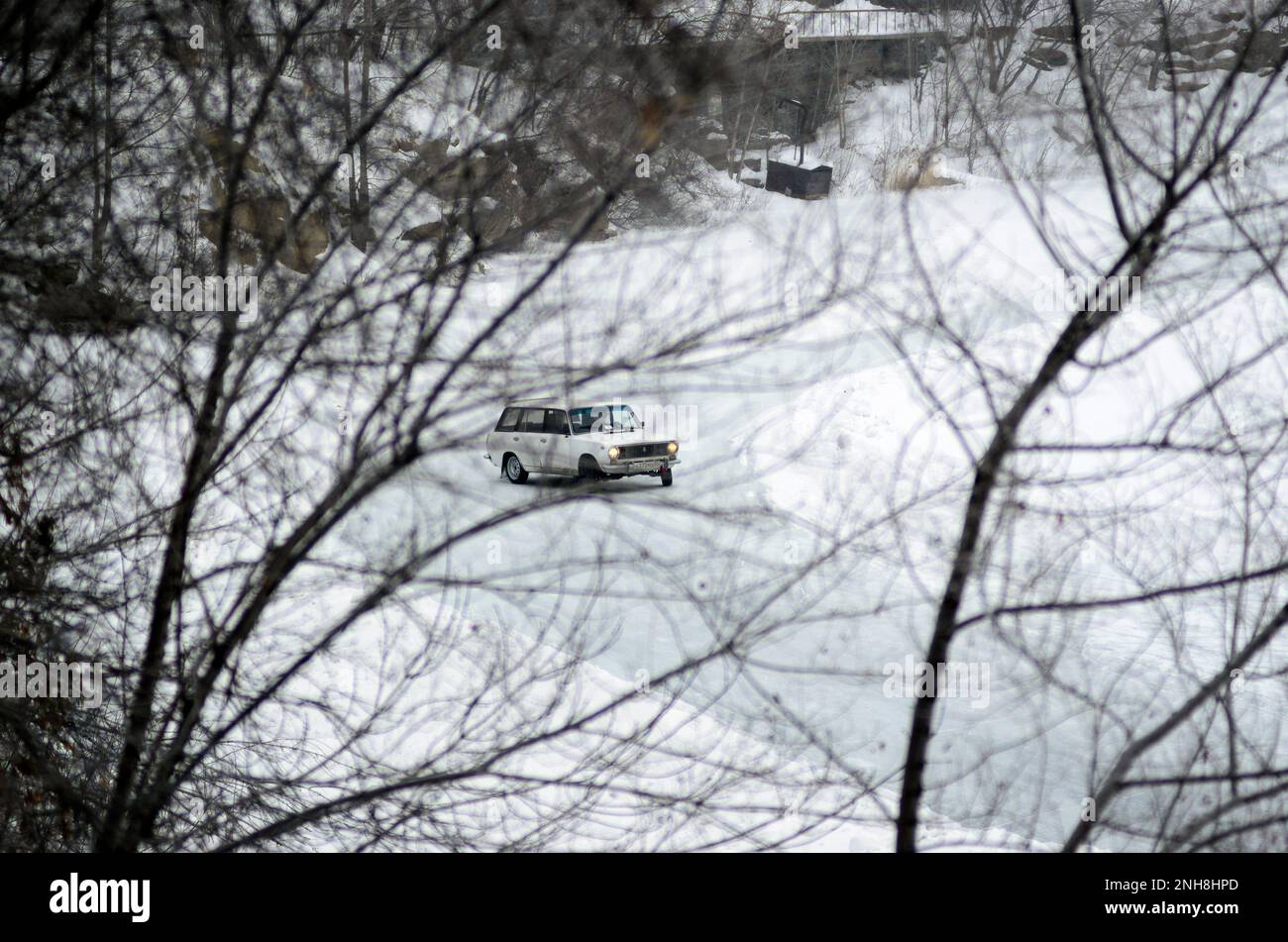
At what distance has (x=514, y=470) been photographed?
3.87 m

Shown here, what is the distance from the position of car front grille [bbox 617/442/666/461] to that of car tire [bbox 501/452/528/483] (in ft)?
29.4

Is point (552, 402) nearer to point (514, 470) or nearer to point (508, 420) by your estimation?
point (514, 470)

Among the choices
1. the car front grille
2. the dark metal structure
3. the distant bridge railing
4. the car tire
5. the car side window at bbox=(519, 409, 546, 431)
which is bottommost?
the car tire

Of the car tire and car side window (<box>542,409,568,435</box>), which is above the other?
car side window (<box>542,409,568,435</box>)

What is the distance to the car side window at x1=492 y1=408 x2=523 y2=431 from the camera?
3.96 m

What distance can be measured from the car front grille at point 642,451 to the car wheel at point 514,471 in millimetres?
8957

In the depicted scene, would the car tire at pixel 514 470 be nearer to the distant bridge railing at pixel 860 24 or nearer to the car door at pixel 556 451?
the car door at pixel 556 451

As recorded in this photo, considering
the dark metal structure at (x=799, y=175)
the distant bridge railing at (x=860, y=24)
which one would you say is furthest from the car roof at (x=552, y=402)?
the distant bridge railing at (x=860, y=24)

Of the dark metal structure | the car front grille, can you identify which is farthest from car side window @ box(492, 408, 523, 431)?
the car front grille

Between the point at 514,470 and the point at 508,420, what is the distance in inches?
12.9

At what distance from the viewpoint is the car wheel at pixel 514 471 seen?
369 cm

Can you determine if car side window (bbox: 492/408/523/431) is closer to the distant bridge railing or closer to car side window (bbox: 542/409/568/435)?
car side window (bbox: 542/409/568/435)
